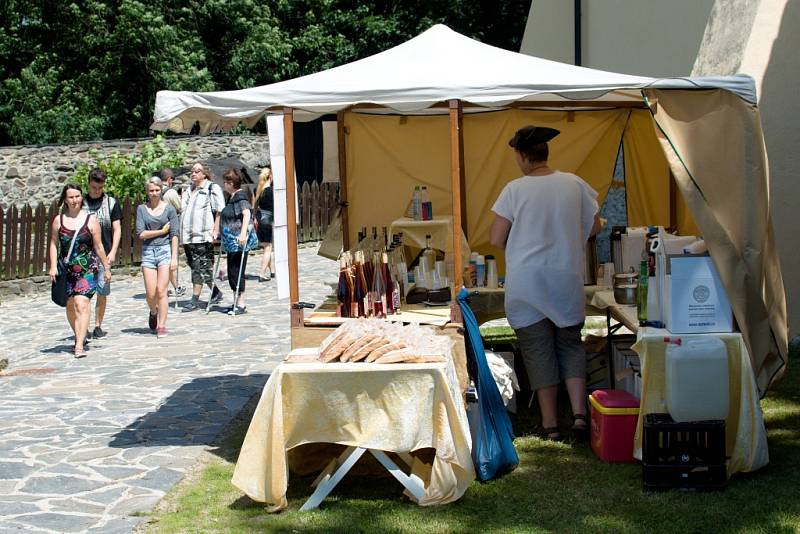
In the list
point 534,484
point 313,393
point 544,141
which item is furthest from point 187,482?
point 544,141

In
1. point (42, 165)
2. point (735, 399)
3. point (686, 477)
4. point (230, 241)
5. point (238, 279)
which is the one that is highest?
point (42, 165)

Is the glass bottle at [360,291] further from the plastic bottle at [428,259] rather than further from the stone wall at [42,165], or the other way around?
the stone wall at [42,165]

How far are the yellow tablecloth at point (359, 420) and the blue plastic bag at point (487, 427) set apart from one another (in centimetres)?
45

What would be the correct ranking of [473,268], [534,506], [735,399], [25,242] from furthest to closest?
[25,242]
[473,268]
[735,399]
[534,506]

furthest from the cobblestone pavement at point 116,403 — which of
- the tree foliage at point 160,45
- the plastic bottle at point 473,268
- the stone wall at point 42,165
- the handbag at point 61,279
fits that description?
the tree foliage at point 160,45

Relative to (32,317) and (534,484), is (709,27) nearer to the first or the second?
(534,484)

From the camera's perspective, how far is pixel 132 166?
68.7 ft

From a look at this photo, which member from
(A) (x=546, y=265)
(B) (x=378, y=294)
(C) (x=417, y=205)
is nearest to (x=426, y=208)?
(C) (x=417, y=205)

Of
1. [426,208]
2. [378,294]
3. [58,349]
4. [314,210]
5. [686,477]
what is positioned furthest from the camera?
[314,210]

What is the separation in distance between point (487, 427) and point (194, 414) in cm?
285

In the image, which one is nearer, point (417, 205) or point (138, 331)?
point (417, 205)

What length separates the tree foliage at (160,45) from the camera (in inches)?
1160

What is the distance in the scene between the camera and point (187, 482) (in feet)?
20.2

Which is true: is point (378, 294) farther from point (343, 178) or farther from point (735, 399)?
point (343, 178)
